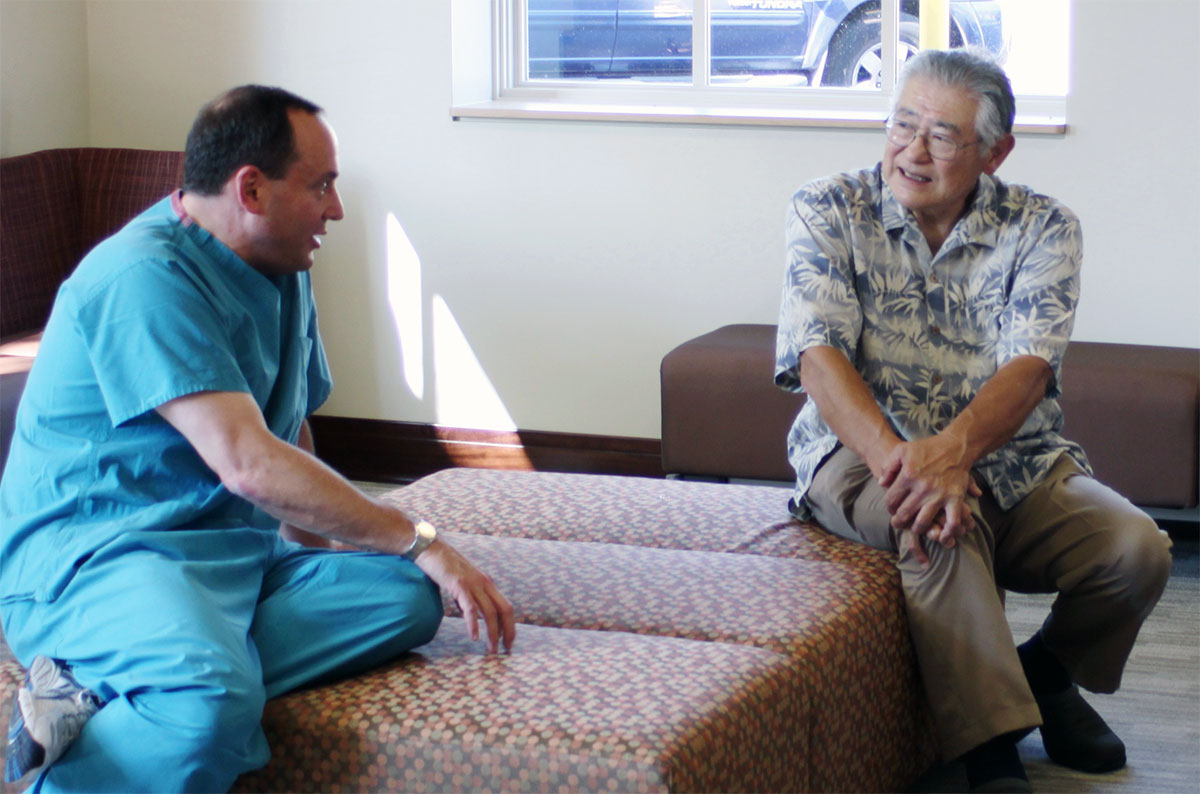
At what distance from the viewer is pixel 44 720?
157 cm

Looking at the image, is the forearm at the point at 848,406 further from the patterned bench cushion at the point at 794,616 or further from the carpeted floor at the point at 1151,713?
the carpeted floor at the point at 1151,713

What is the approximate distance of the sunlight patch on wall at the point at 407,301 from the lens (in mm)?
4160

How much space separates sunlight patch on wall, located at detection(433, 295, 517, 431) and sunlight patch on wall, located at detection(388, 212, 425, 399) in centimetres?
5

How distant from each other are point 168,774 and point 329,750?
0.18 meters

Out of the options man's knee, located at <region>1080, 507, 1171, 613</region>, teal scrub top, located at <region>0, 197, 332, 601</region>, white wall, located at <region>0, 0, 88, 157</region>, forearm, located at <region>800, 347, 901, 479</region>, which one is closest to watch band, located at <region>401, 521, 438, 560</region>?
teal scrub top, located at <region>0, 197, 332, 601</region>

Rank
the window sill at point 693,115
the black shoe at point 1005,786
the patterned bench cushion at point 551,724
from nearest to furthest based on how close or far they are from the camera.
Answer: the patterned bench cushion at point 551,724 < the black shoe at point 1005,786 < the window sill at point 693,115

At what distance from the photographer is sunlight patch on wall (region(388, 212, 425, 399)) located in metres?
4.16

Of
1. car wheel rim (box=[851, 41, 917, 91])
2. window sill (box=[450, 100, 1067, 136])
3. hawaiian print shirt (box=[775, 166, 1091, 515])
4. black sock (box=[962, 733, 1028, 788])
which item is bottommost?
black sock (box=[962, 733, 1028, 788])

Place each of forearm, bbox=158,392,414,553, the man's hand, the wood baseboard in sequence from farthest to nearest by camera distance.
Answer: the wood baseboard → the man's hand → forearm, bbox=158,392,414,553

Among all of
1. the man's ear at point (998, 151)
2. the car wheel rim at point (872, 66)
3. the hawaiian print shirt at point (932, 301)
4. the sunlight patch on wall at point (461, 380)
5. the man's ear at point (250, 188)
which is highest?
the car wheel rim at point (872, 66)

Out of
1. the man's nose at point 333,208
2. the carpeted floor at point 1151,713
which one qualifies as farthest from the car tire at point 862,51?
the man's nose at point 333,208

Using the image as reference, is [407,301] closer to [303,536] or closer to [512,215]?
[512,215]

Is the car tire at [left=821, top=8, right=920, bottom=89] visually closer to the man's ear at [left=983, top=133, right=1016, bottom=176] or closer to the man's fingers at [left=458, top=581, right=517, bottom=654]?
the man's ear at [left=983, top=133, right=1016, bottom=176]

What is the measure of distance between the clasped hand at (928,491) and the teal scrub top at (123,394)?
94cm
